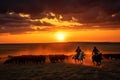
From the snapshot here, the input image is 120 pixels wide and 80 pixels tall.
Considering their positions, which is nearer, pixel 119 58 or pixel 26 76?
pixel 26 76

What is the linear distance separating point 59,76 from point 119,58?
22805 millimetres

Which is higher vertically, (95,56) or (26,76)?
(95,56)

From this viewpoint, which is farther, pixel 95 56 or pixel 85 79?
pixel 95 56

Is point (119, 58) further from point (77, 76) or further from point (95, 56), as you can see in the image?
point (77, 76)

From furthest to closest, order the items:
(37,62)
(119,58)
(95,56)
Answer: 1. (119,58)
2. (37,62)
3. (95,56)

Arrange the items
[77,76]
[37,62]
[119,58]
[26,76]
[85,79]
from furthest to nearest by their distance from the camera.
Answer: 1. [119,58]
2. [37,62]
3. [26,76]
4. [77,76]
5. [85,79]

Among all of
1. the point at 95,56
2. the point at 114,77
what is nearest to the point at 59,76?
the point at 114,77

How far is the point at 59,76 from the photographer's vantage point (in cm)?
2258

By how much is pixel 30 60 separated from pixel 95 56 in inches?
492

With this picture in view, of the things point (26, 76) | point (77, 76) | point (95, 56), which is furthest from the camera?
point (95, 56)

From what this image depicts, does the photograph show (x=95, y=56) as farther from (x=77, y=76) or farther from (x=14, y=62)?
(x=14, y=62)

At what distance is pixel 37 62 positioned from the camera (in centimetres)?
3703

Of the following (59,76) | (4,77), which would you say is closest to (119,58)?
(59,76)

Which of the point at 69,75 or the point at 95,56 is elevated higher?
the point at 95,56
